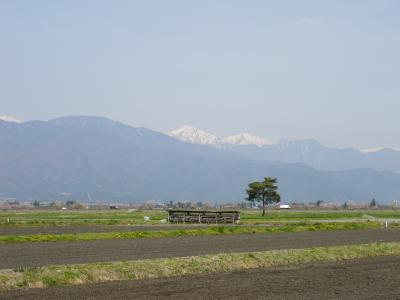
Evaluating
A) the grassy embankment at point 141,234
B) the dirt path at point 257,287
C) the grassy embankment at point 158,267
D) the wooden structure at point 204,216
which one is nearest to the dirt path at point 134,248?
the grassy embankment at point 141,234

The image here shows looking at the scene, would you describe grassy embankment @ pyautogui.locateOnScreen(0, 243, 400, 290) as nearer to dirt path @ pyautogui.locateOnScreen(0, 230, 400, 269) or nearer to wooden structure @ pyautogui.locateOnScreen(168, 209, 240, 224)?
dirt path @ pyautogui.locateOnScreen(0, 230, 400, 269)

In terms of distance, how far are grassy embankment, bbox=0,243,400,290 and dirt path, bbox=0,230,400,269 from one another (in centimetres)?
335

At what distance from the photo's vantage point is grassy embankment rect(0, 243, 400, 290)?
80.1ft

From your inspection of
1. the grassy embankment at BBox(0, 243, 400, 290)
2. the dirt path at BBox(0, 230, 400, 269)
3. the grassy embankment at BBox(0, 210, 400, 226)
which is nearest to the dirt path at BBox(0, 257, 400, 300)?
the grassy embankment at BBox(0, 243, 400, 290)

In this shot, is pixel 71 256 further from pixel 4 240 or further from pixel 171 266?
pixel 4 240

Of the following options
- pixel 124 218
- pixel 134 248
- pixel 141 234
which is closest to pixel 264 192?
pixel 124 218

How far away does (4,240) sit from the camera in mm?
43594

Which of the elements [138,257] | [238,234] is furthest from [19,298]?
[238,234]

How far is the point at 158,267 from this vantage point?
2784cm

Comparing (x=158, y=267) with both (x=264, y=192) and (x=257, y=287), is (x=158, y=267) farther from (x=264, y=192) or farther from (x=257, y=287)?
(x=264, y=192)

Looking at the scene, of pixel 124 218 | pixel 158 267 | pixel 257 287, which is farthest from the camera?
pixel 124 218

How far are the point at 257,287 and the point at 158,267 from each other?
5.16 m

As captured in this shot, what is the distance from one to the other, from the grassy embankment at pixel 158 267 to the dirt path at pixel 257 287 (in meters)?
0.94

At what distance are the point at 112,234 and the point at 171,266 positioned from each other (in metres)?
21.3
